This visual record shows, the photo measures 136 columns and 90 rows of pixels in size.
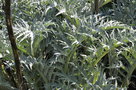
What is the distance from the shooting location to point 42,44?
179 centimetres

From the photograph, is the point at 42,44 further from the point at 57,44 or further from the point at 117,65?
the point at 117,65

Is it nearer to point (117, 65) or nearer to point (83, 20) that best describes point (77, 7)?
point (83, 20)

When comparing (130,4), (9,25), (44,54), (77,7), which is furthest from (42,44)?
(130,4)

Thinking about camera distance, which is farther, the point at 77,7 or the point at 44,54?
the point at 77,7

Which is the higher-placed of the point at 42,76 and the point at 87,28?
the point at 87,28

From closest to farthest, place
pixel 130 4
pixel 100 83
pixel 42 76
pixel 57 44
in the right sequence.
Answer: pixel 100 83 < pixel 42 76 < pixel 57 44 < pixel 130 4

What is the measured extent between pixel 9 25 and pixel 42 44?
2.05 feet

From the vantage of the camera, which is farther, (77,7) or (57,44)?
(77,7)

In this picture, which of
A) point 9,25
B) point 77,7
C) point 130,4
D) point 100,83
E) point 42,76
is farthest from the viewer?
point 130,4

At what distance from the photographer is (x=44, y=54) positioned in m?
1.81

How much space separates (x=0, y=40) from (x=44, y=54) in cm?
32

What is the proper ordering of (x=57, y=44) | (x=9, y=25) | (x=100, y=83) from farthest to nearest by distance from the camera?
(x=57, y=44) < (x=100, y=83) < (x=9, y=25)

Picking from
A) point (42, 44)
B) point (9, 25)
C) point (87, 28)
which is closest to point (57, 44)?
point (42, 44)

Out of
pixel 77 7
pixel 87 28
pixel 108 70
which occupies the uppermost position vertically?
pixel 77 7
